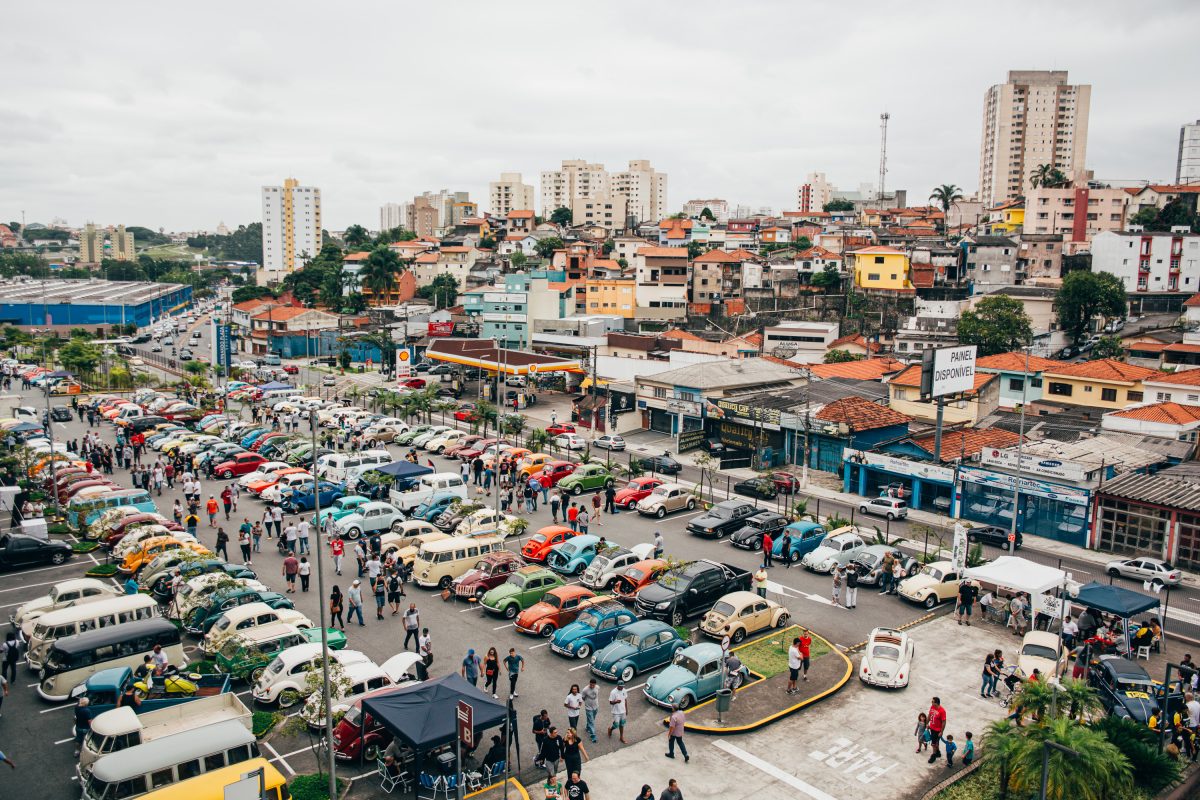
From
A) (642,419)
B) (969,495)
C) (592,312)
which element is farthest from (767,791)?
(592,312)

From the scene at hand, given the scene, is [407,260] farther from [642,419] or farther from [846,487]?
[846,487]

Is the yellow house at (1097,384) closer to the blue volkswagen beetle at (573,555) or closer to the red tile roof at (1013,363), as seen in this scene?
the red tile roof at (1013,363)

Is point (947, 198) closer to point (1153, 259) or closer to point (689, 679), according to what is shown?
point (1153, 259)

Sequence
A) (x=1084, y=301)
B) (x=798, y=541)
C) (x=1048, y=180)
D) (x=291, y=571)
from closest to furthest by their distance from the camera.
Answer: (x=291, y=571), (x=798, y=541), (x=1084, y=301), (x=1048, y=180)

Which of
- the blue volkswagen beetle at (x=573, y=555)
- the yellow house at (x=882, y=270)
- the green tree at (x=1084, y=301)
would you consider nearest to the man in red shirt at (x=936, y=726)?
the blue volkswagen beetle at (x=573, y=555)

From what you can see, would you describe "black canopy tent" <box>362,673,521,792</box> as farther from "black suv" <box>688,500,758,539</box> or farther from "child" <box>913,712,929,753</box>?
"black suv" <box>688,500,758,539</box>

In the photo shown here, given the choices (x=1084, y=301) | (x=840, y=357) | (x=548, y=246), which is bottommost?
(x=840, y=357)

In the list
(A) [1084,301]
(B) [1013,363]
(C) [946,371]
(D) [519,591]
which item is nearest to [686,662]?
(D) [519,591]
